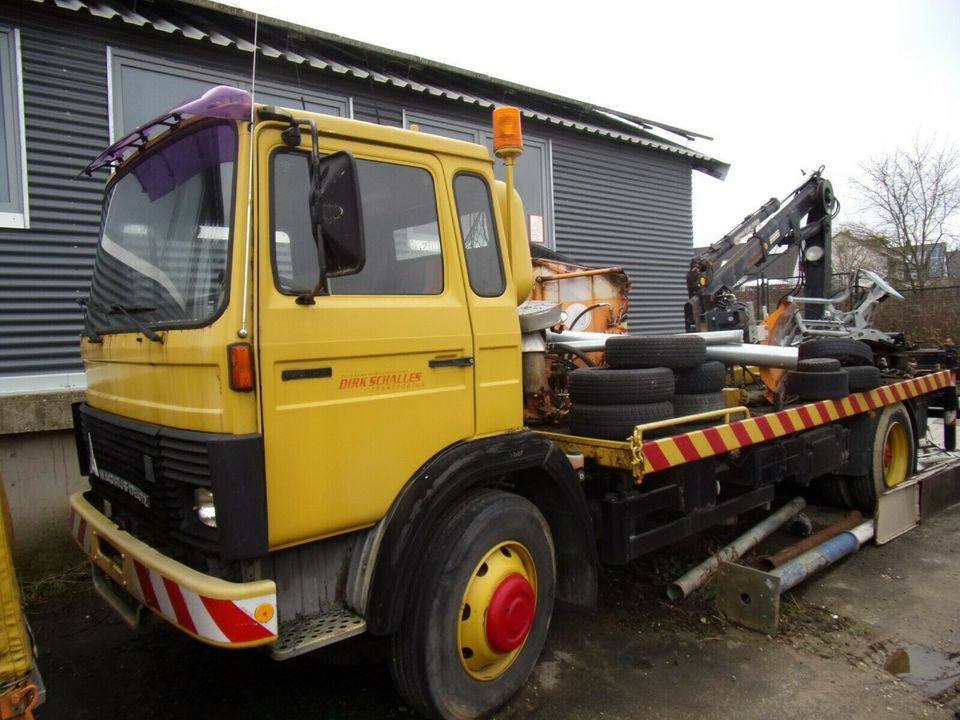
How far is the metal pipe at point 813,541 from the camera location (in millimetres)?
4422

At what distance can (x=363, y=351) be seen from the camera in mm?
2654

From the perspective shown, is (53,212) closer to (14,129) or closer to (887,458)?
(14,129)

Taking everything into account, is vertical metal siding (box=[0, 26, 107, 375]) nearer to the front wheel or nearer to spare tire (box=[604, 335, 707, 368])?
the front wheel

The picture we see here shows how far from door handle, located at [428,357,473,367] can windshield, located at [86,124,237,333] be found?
3.00ft

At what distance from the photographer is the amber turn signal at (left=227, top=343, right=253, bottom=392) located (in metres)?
2.30

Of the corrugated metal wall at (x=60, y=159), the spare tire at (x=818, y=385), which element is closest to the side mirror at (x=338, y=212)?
the spare tire at (x=818, y=385)

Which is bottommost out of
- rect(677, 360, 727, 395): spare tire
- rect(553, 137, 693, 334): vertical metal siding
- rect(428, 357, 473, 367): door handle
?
rect(677, 360, 727, 395): spare tire

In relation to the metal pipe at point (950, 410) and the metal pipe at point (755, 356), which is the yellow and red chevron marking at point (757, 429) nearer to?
the metal pipe at point (755, 356)

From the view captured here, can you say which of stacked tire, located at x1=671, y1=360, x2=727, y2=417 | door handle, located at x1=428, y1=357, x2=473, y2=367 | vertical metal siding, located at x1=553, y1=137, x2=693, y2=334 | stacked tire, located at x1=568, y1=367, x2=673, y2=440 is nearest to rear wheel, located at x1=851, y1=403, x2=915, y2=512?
stacked tire, located at x1=671, y1=360, x2=727, y2=417

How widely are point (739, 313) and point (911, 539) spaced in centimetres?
282

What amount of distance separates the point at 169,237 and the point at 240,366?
827 mm

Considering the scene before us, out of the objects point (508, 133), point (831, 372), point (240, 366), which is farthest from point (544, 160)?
point (240, 366)

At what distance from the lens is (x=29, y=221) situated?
5512 millimetres

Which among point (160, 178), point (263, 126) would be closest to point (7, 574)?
point (160, 178)
